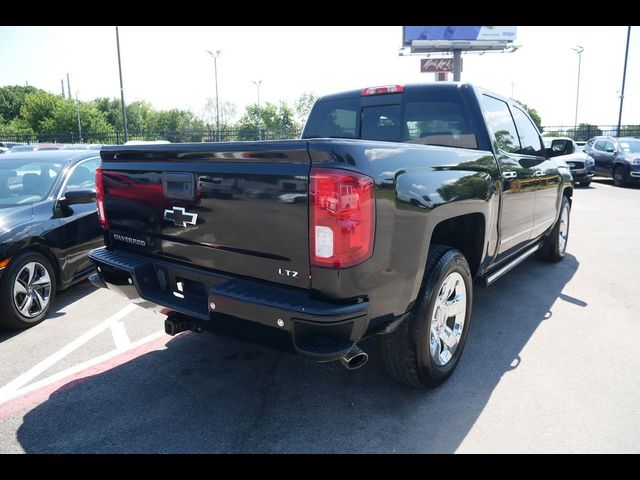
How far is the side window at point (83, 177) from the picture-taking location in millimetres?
4855

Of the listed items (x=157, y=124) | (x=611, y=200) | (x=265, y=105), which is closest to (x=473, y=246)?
(x=611, y=200)

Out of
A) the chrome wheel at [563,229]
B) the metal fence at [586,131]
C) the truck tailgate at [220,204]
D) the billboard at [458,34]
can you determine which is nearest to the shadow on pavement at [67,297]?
the truck tailgate at [220,204]

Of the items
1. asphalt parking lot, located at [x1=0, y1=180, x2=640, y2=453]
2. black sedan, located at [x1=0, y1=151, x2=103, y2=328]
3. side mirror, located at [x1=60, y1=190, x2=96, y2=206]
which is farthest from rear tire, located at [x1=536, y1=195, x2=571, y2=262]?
black sedan, located at [x1=0, y1=151, x2=103, y2=328]

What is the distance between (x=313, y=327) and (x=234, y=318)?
485mm

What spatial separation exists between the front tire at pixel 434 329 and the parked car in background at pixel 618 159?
14.9 metres

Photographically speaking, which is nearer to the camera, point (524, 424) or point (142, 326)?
point (524, 424)

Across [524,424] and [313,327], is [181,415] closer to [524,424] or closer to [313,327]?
[313,327]

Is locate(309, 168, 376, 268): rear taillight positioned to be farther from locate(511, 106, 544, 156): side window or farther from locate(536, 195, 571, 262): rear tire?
locate(536, 195, 571, 262): rear tire

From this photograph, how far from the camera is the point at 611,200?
12.0m

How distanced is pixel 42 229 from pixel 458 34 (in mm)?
32221

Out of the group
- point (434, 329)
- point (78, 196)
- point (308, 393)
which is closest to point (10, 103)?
point (78, 196)

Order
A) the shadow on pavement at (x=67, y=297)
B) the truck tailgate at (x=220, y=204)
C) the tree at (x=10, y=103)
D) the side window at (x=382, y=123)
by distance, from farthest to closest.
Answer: the tree at (x=10, y=103) < the shadow on pavement at (x=67, y=297) < the side window at (x=382, y=123) < the truck tailgate at (x=220, y=204)

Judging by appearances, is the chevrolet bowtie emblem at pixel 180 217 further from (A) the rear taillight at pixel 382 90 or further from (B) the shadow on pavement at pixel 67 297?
(B) the shadow on pavement at pixel 67 297

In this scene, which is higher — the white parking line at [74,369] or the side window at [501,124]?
the side window at [501,124]
